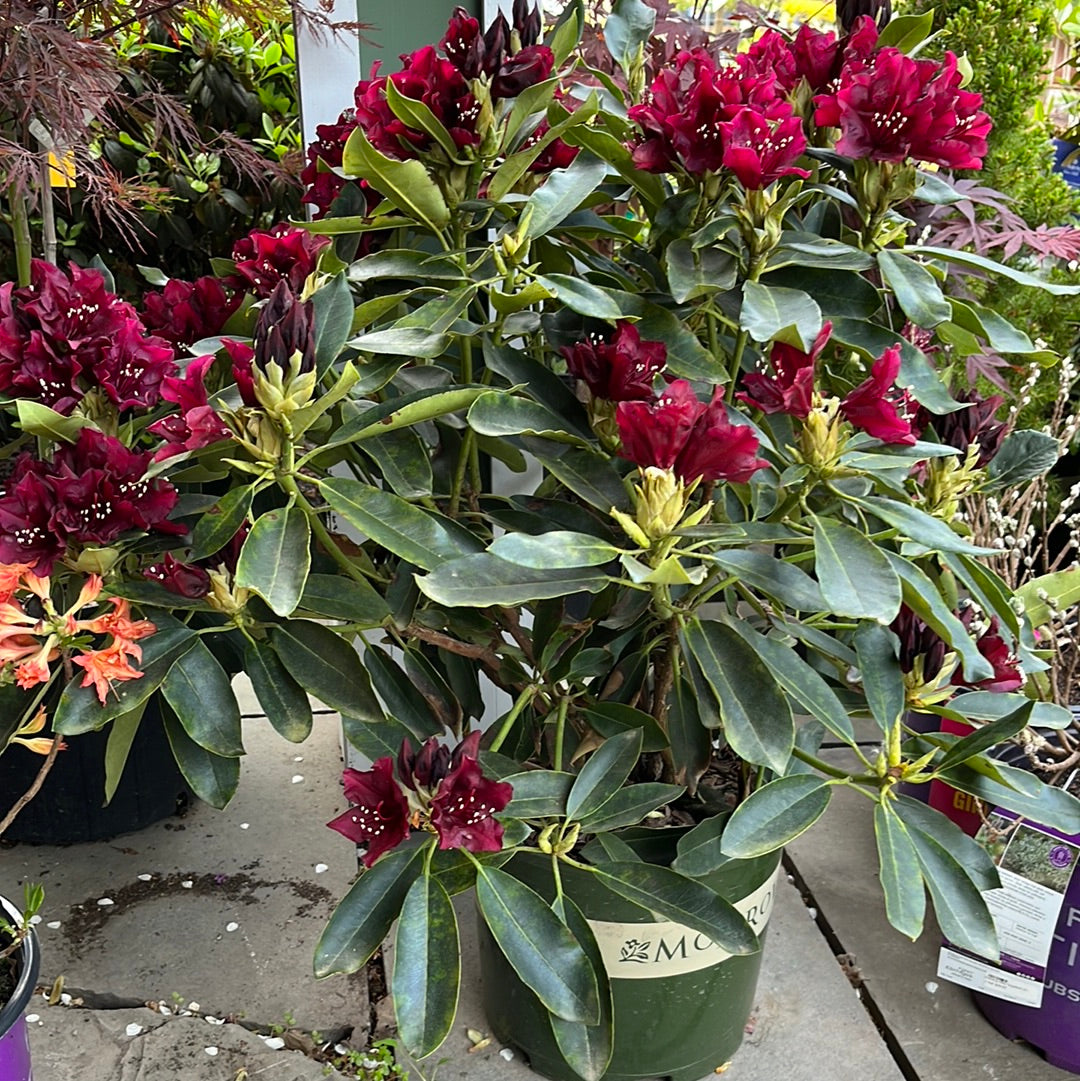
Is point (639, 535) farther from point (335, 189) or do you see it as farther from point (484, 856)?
point (335, 189)

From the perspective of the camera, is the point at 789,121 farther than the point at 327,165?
No

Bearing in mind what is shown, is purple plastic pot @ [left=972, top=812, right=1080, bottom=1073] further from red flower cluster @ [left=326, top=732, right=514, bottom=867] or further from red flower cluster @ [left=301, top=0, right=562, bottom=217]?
red flower cluster @ [left=301, top=0, right=562, bottom=217]

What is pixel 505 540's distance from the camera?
0.90 meters

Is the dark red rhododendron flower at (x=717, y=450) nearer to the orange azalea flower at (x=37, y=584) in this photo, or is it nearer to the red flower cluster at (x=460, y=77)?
the red flower cluster at (x=460, y=77)

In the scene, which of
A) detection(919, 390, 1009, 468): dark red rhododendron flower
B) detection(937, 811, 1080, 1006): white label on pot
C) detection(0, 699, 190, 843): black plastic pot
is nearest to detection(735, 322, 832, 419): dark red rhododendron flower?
detection(919, 390, 1009, 468): dark red rhododendron flower

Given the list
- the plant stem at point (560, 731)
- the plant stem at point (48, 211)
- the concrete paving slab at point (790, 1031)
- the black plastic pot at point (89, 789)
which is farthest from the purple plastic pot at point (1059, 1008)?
the plant stem at point (48, 211)

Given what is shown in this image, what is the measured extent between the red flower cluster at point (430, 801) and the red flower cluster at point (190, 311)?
48cm

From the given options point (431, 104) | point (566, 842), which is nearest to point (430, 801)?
point (566, 842)

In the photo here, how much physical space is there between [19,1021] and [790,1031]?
98 centimetres

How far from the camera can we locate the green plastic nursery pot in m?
1.31

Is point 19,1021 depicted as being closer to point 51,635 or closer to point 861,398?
point 51,635

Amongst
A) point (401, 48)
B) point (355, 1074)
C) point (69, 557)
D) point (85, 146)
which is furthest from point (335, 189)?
point (355, 1074)

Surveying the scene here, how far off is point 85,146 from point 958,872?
130cm

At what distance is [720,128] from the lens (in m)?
1.00
